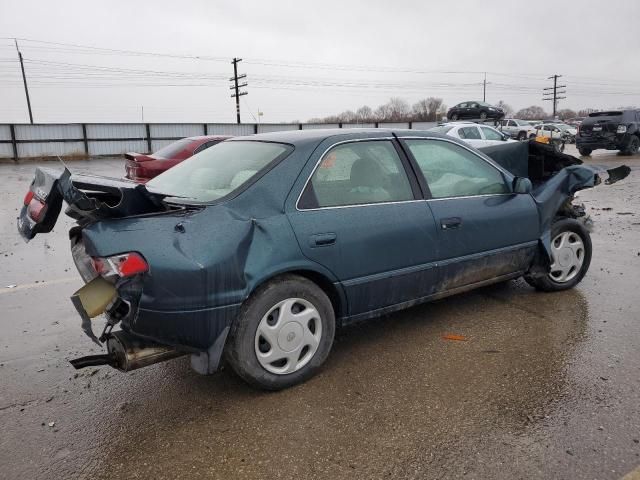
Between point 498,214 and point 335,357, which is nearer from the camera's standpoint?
point 335,357

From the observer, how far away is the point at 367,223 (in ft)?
10.7

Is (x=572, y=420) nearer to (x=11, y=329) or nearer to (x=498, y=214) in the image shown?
(x=498, y=214)

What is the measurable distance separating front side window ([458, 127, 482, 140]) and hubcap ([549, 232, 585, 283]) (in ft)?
36.1

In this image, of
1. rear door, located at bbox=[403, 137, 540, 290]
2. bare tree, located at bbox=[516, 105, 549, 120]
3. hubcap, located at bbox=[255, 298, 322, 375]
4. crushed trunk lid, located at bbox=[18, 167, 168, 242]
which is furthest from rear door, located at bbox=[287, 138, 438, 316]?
bare tree, located at bbox=[516, 105, 549, 120]

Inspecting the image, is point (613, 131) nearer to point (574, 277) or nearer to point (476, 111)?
point (476, 111)

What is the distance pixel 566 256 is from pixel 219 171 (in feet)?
10.4

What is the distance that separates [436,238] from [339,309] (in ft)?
2.95

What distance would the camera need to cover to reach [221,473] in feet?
7.58

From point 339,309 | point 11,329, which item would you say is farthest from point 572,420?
point 11,329

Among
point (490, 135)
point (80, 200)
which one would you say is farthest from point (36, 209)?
point (490, 135)

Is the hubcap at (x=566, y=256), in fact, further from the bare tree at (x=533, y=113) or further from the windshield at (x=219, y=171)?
the bare tree at (x=533, y=113)

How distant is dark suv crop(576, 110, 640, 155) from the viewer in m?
19.3

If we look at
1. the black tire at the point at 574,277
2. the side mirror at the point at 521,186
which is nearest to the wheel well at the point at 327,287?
the side mirror at the point at 521,186

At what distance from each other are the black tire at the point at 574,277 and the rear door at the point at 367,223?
1.46 metres
